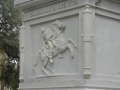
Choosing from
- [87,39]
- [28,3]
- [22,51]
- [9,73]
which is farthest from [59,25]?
[9,73]

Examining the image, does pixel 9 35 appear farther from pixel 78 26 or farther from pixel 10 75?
pixel 78 26

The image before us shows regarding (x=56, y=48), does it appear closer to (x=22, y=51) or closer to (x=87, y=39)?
(x=87, y=39)

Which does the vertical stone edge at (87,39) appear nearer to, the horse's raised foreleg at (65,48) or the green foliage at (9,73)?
the horse's raised foreleg at (65,48)

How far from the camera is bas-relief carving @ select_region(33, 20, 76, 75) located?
A: 304 inches

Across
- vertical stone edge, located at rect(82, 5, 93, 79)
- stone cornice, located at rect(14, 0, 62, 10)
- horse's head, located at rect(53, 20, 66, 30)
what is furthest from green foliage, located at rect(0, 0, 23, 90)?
vertical stone edge, located at rect(82, 5, 93, 79)

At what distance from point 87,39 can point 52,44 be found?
111 cm

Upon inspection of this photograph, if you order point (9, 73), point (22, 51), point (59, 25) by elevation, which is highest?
point (59, 25)

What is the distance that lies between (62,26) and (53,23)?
35cm

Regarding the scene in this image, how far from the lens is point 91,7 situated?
24.3ft

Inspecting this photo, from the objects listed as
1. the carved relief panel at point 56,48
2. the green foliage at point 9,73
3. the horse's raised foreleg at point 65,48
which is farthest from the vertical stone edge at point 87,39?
the green foliage at point 9,73

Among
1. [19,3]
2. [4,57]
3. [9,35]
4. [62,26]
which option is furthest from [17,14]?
[62,26]

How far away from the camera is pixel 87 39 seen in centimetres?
715

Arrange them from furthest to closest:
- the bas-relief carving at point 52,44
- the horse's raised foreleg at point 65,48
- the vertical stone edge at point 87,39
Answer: the bas-relief carving at point 52,44 < the horse's raised foreleg at point 65,48 < the vertical stone edge at point 87,39

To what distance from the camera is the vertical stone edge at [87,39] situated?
7102 mm
